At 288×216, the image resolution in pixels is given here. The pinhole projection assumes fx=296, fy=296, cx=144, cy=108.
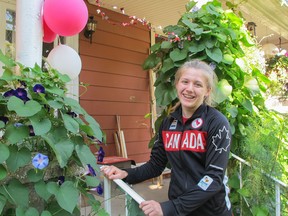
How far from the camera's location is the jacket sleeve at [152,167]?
1.45m

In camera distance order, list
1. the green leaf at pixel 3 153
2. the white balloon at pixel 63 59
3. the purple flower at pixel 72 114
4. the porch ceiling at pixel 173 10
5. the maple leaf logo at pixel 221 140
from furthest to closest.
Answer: the porch ceiling at pixel 173 10, the white balloon at pixel 63 59, the maple leaf logo at pixel 221 140, the purple flower at pixel 72 114, the green leaf at pixel 3 153

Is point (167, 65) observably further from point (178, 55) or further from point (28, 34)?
point (28, 34)

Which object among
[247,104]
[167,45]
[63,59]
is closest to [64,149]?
[63,59]

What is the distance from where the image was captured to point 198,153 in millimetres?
1247

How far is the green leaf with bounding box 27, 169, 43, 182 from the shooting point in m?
0.94

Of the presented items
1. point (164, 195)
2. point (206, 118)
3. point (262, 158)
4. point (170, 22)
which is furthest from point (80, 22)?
point (170, 22)

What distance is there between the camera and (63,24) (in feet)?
4.83

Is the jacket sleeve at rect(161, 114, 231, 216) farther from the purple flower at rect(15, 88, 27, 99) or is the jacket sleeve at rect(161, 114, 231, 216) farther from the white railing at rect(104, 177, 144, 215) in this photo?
the purple flower at rect(15, 88, 27, 99)

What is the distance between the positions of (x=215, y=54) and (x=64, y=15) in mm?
1057

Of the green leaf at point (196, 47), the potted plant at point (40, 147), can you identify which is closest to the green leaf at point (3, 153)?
the potted plant at point (40, 147)

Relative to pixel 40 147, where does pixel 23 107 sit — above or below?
above

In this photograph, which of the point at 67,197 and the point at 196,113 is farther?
the point at 196,113

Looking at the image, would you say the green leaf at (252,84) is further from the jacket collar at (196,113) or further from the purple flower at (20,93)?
the purple flower at (20,93)

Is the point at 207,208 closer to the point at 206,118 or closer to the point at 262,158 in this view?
the point at 206,118
